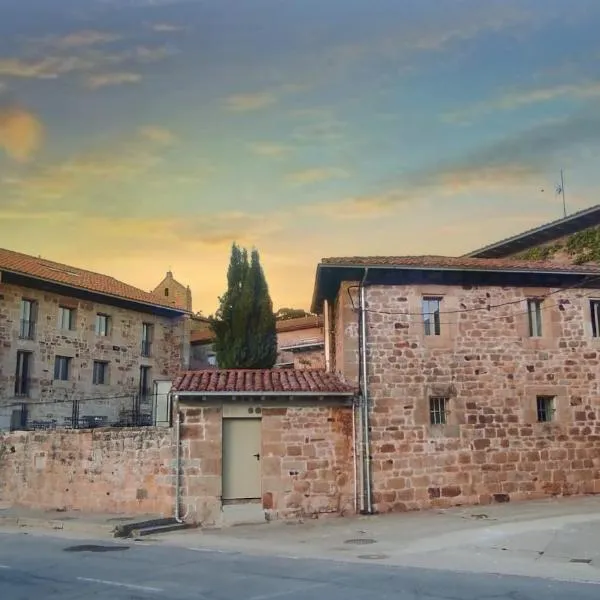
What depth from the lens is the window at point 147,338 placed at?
3675 cm

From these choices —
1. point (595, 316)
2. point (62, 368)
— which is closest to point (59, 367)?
point (62, 368)

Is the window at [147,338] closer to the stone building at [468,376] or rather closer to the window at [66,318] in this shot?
the window at [66,318]

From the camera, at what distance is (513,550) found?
11.1 meters

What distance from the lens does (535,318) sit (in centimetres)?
1827

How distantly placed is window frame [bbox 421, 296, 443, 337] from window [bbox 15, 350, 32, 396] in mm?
20219

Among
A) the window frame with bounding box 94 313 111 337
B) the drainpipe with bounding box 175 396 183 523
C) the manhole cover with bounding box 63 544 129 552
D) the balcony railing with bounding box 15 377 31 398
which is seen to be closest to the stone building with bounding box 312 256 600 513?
the drainpipe with bounding box 175 396 183 523

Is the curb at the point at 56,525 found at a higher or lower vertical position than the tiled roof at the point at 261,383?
lower

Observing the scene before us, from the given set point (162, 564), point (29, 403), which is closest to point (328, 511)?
point (162, 564)

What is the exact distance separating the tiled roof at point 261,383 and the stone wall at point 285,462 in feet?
1.56

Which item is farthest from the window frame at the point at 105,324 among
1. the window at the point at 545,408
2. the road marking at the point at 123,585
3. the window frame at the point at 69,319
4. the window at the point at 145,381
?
the road marking at the point at 123,585

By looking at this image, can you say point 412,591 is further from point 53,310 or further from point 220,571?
point 53,310

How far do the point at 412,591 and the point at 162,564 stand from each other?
13.3 feet

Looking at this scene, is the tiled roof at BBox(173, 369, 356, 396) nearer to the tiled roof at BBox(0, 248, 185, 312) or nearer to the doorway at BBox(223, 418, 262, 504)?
the doorway at BBox(223, 418, 262, 504)

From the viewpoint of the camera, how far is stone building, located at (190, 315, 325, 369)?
29.6 metres
